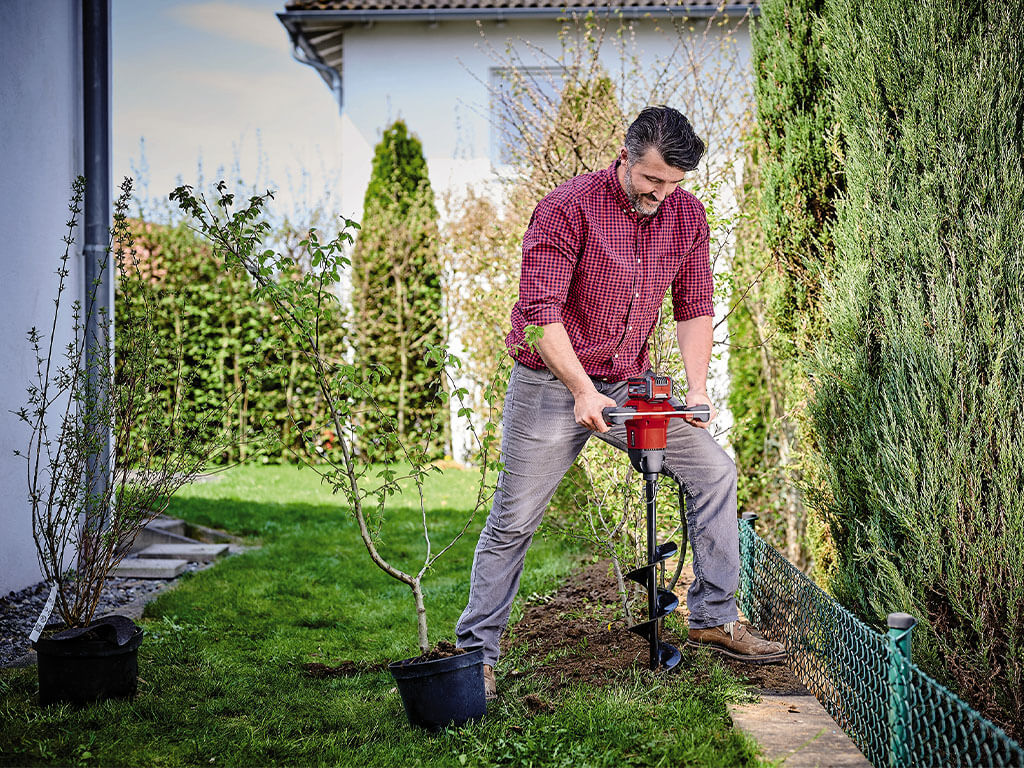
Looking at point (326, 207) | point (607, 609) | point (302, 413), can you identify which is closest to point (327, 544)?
point (607, 609)

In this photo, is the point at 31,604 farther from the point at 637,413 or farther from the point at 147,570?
the point at 637,413

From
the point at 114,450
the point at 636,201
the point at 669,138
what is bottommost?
the point at 114,450

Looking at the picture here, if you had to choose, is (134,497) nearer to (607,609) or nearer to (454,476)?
(607,609)

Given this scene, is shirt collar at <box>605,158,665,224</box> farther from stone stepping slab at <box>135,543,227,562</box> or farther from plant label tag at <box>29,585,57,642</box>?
stone stepping slab at <box>135,543,227,562</box>

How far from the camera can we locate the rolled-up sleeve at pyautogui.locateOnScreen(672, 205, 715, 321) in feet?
11.3

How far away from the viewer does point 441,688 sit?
2762 millimetres

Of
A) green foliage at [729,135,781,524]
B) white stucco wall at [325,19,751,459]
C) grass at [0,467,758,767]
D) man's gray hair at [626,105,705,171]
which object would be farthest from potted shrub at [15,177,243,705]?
white stucco wall at [325,19,751,459]

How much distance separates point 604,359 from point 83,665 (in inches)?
79.8

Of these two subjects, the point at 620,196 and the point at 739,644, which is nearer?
the point at 620,196

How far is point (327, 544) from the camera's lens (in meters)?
6.33

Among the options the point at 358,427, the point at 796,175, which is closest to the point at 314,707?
the point at 358,427

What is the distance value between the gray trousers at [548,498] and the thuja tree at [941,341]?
1.52ft

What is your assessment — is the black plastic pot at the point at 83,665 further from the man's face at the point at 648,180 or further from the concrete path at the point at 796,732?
the man's face at the point at 648,180

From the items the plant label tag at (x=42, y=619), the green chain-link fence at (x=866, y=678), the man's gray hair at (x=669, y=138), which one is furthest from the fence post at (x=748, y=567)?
the plant label tag at (x=42, y=619)
